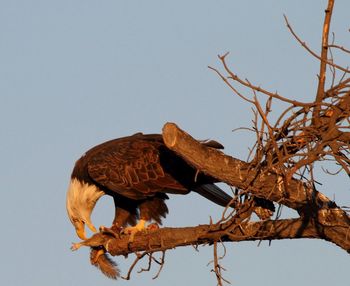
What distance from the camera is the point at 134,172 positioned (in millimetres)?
8203

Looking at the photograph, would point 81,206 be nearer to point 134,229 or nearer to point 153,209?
point 153,209

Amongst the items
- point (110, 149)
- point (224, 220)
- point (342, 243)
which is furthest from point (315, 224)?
point (110, 149)

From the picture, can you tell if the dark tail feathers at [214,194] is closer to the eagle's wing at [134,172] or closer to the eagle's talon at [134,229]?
the eagle's wing at [134,172]

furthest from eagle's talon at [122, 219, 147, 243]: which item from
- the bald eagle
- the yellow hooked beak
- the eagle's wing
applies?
the yellow hooked beak

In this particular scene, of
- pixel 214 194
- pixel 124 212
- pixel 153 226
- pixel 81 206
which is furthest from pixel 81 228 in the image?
pixel 214 194

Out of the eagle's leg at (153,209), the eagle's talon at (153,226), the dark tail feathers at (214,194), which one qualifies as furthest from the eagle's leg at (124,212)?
the dark tail feathers at (214,194)

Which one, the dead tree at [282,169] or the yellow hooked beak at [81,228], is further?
the yellow hooked beak at [81,228]

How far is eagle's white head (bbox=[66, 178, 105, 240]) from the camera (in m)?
8.39

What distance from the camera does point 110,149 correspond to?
8.40 metres

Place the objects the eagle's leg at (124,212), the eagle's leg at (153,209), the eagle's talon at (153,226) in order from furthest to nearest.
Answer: the eagle's leg at (124,212) < the eagle's leg at (153,209) < the eagle's talon at (153,226)

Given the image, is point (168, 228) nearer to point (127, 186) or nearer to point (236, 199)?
point (236, 199)

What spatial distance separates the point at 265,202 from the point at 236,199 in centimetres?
55

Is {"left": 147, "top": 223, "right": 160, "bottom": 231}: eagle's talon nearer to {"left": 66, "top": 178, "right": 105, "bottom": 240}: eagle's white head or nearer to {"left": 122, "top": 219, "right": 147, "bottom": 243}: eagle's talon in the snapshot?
{"left": 122, "top": 219, "right": 147, "bottom": 243}: eagle's talon

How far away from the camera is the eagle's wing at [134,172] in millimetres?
8117
